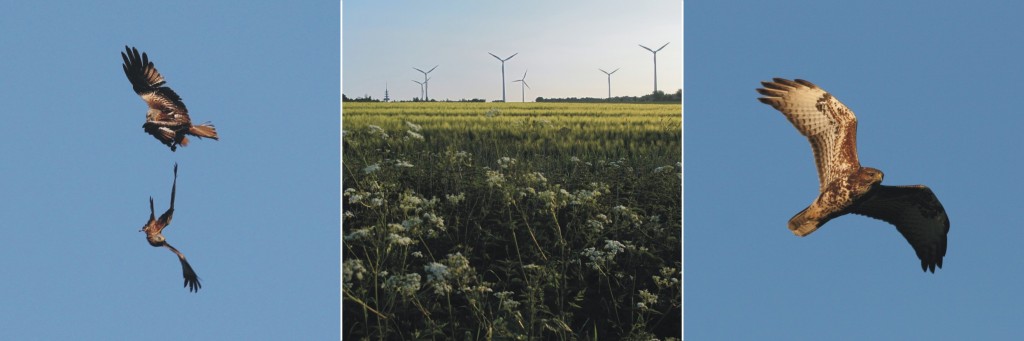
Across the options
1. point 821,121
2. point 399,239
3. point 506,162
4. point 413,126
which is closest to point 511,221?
point 506,162

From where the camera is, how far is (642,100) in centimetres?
696

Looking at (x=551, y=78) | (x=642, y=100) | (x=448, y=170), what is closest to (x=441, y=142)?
(x=448, y=170)

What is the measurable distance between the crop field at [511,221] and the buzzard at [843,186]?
68 centimetres

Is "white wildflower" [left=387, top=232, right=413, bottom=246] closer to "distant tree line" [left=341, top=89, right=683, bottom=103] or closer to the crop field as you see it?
the crop field

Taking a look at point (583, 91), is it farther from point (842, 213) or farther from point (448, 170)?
point (842, 213)

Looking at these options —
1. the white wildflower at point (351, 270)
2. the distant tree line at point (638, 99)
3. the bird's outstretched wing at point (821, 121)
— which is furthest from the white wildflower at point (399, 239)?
the bird's outstretched wing at point (821, 121)

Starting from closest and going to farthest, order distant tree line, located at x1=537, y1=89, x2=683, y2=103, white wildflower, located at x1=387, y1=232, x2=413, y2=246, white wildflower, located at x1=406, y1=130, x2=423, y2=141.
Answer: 1. white wildflower, located at x1=387, y1=232, x2=413, y2=246
2. distant tree line, located at x1=537, y1=89, x2=683, y2=103
3. white wildflower, located at x1=406, y1=130, x2=423, y2=141

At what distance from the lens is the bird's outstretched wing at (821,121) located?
6.47 meters
